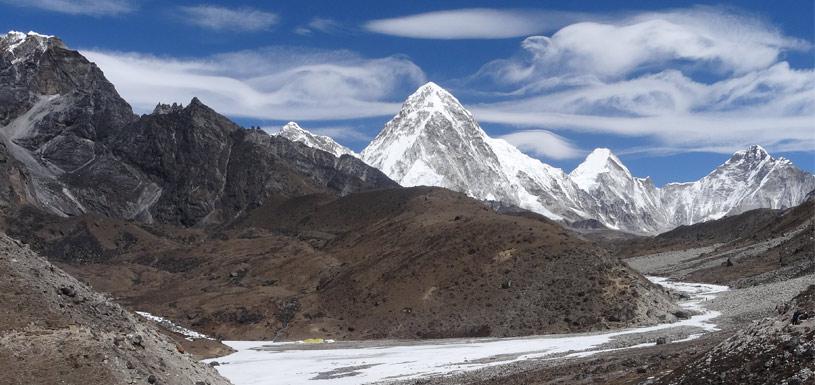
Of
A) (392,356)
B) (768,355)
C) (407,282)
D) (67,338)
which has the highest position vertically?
(407,282)

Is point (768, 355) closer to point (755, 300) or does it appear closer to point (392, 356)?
point (392, 356)

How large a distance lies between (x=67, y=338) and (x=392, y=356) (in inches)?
1525

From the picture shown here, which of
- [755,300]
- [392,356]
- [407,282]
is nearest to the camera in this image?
[392,356]

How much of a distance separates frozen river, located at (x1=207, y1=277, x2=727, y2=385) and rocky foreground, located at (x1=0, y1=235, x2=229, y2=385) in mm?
18845

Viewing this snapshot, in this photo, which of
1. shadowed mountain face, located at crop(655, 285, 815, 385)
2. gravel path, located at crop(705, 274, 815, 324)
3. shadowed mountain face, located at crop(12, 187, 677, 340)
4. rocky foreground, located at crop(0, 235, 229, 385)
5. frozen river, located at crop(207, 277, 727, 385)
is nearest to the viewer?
shadowed mountain face, located at crop(655, 285, 815, 385)

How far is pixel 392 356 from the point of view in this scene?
220ft

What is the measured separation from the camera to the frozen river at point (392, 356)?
55.5 meters

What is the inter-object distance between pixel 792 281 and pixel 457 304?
127ft

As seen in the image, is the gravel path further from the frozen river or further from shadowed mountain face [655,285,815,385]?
shadowed mountain face [655,285,815,385]

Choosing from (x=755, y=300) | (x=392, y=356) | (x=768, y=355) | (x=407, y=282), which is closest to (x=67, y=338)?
(x=768, y=355)

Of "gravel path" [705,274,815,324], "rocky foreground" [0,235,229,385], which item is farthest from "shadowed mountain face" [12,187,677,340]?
"rocky foreground" [0,235,229,385]

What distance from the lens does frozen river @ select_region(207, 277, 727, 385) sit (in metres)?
55.5

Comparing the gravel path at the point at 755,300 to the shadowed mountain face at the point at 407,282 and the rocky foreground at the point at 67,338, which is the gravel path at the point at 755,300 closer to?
the shadowed mountain face at the point at 407,282

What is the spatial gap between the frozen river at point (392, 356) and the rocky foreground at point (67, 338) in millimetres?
18845
